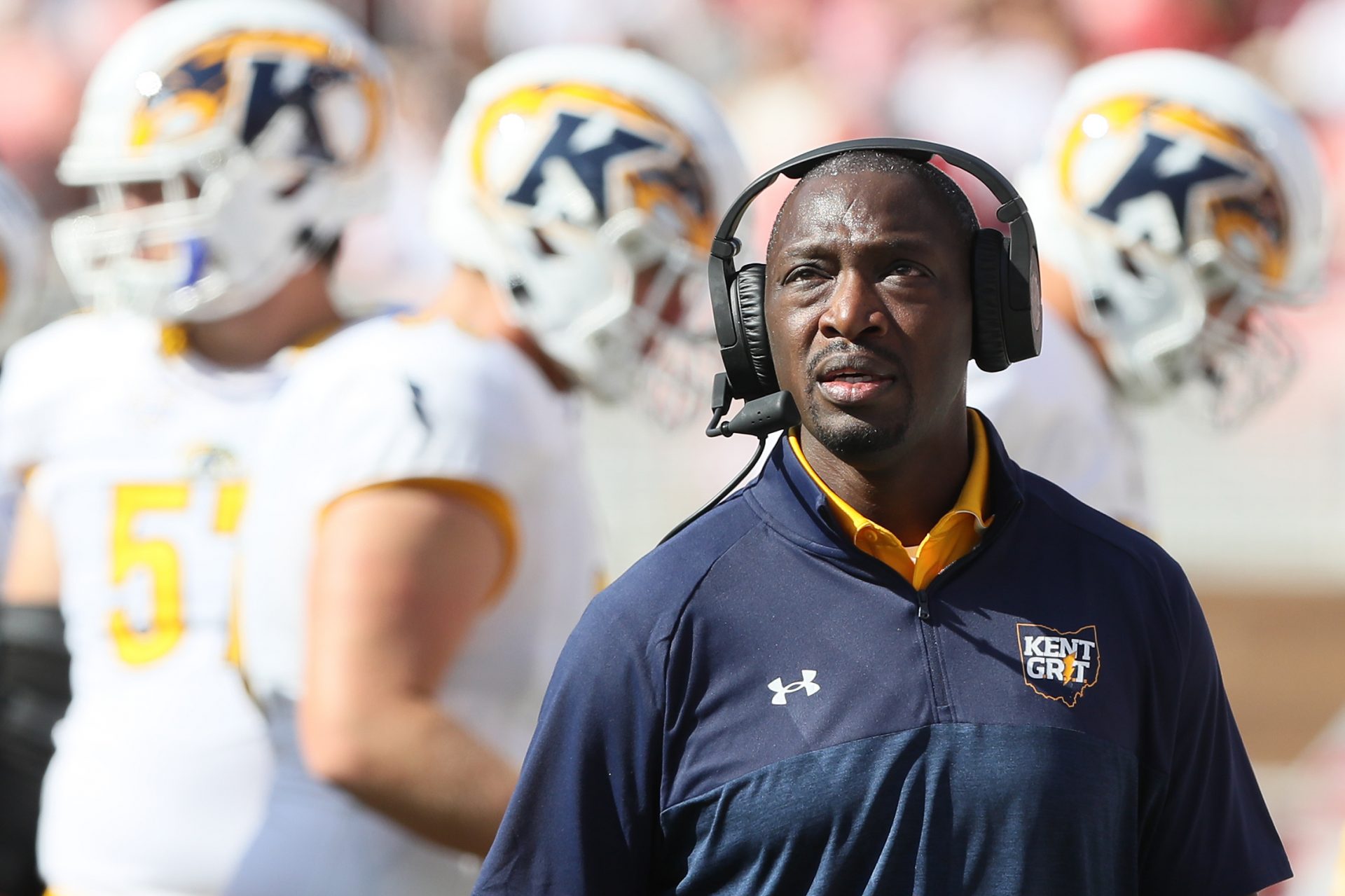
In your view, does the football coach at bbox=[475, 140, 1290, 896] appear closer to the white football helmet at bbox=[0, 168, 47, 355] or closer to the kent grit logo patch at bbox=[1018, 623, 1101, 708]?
the kent grit logo patch at bbox=[1018, 623, 1101, 708]

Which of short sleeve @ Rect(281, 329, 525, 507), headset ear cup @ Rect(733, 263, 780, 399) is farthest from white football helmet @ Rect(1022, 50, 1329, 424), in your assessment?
headset ear cup @ Rect(733, 263, 780, 399)

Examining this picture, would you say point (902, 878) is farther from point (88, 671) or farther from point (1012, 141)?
point (1012, 141)

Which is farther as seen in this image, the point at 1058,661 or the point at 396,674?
the point at 396,674

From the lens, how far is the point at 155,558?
319cm

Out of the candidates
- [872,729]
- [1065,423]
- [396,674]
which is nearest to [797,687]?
[872,729]

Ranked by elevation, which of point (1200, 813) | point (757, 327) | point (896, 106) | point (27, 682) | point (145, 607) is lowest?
point (27, 682)

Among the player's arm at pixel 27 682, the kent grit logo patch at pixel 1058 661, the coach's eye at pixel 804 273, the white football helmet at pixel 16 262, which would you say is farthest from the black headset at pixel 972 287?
the white football helmet at pixel 16 262

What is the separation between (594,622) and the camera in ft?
5.25

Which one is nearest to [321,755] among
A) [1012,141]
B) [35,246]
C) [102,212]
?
→ [102,212]

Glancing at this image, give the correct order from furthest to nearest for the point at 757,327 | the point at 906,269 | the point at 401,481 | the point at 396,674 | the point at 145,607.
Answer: the point at 145,607 < the point at 401,481 < the point at 396,674 < the point at 757,327 < the point at 906,269

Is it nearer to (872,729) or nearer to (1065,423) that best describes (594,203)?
(1065,423)

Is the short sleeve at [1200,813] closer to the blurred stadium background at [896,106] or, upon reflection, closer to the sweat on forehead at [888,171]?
the sweat on forehead at [888,171]

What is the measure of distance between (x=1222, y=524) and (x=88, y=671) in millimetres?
9684

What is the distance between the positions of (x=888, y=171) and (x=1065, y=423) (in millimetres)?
2053
